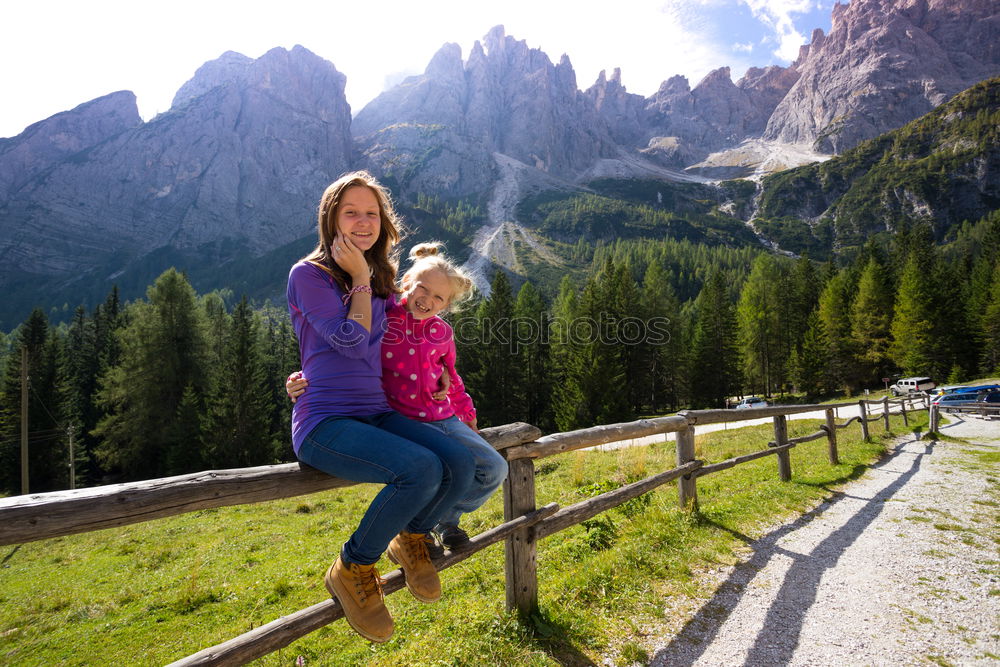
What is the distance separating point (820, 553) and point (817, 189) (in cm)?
24223

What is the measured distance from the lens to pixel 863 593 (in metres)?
4.17

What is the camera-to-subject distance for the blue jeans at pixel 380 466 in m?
2.21

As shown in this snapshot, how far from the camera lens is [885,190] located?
164250 mm

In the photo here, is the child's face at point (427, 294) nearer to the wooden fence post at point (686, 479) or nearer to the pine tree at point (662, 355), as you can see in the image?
the wooden fence post at point (686, 479)

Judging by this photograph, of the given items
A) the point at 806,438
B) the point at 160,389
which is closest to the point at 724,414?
the point at 806,438

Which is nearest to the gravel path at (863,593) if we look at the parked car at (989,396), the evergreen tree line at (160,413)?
the parked car at (989,396)

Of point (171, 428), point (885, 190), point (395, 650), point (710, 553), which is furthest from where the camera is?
point (885, 190)

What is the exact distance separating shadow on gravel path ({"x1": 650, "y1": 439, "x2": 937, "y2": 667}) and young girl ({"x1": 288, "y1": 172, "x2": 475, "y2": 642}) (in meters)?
2.22

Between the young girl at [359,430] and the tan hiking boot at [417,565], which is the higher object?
the young girl at [359,430]

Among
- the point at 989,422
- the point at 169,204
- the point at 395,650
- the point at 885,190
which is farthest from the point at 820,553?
the point at 169,204

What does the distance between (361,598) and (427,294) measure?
1686mm

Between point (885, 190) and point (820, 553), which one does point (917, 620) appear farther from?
point (885, 190)

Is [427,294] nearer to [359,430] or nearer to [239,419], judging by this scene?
[359,430]

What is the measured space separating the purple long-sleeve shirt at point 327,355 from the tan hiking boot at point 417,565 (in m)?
0.84
